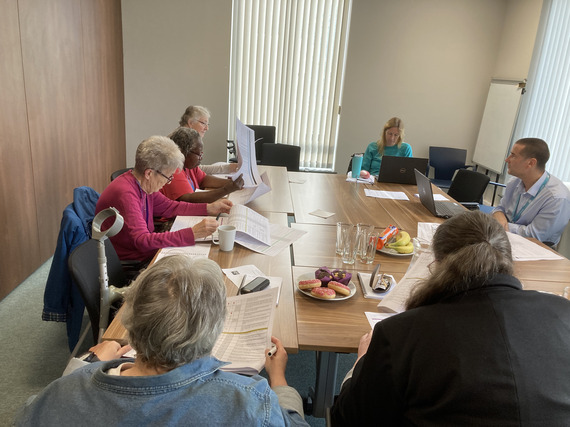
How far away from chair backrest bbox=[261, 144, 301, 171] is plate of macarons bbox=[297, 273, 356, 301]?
10.3ft

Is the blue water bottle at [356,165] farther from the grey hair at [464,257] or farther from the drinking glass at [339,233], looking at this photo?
the grey hair at [464,257]

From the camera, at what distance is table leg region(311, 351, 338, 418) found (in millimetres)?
1724

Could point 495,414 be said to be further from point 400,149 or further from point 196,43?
point 196,43

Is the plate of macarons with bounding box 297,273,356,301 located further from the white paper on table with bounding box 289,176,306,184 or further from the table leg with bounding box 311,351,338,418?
the white paper on table with bounding box 289,176,306,184

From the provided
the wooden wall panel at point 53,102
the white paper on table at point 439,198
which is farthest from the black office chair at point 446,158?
the wooden wall panel at point 53,102

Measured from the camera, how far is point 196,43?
529 centimetres

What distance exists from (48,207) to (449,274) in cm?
332

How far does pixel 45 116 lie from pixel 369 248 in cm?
277

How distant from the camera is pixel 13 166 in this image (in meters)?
2.94

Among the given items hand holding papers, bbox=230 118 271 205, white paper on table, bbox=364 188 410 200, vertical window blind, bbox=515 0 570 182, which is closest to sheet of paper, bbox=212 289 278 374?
hand holding papers, bbox=230 118 271 205

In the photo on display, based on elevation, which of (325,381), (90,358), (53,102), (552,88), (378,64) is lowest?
(325,381)

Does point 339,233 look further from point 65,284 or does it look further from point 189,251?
point 65,284

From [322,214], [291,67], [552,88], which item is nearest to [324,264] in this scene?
[322,214]

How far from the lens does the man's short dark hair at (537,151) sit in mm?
2947
